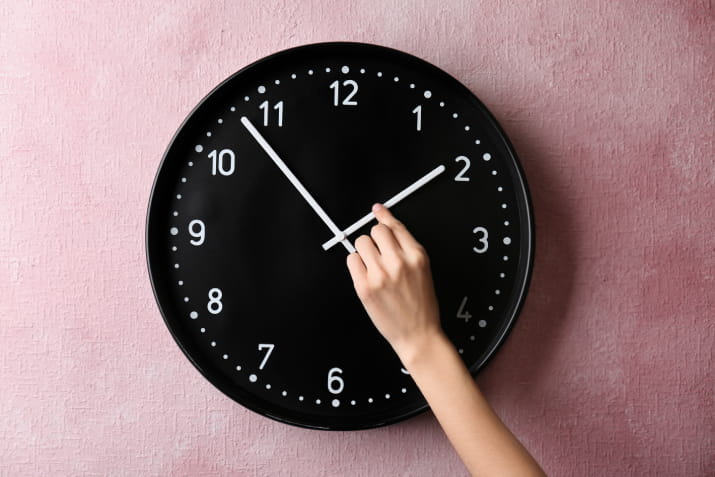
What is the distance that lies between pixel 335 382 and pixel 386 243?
0.79 feet

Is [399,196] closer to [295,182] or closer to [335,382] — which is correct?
[295,182]

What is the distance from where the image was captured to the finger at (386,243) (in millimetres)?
715

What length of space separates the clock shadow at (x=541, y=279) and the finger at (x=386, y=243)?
0.27 m

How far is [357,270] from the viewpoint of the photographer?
724 mm

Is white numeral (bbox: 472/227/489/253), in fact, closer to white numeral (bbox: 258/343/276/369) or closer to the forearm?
the forearm

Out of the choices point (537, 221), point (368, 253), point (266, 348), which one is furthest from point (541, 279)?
point (266, 348)

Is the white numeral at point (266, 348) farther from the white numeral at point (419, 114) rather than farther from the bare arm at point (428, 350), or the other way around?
the white numeral at point (419, 114)

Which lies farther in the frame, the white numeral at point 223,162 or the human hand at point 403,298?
the white numeral at point 223,162

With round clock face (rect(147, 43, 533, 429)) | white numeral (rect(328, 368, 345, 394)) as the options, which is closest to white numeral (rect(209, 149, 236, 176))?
round clock face (rect(147, 43, 533, 429))

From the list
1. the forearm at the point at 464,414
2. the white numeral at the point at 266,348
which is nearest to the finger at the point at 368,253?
the forearm at the point at 464,414

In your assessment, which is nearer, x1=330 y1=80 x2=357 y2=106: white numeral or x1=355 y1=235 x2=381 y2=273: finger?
x1=355 y1=235 x2=381 y2=273: finger

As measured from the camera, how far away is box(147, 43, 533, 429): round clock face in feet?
2.80

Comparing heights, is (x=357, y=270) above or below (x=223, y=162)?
below

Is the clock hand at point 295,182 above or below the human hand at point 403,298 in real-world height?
above
